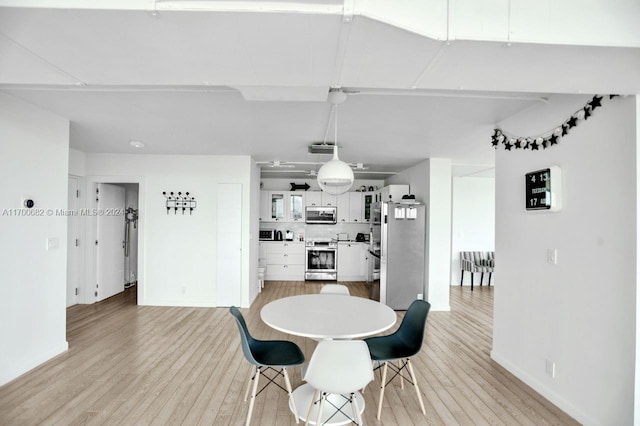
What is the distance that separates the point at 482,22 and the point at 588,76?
0.81m

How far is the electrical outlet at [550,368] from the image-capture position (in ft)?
8.43

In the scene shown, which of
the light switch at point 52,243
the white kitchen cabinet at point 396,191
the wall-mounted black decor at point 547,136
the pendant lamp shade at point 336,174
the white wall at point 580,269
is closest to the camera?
the white wall at point 580,269

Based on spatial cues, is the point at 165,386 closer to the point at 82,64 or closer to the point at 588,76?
the point at 82,64

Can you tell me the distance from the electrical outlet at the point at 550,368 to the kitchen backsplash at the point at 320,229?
5266mm

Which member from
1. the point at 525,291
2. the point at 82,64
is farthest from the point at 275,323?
the point at 525,291

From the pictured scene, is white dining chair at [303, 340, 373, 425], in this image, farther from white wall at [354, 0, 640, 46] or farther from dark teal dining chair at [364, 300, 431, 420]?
white wall at [354, 0, 640, 46]

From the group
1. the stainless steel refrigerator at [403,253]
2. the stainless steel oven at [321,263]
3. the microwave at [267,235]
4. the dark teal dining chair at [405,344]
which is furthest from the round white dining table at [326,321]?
the microwave at [267,235]

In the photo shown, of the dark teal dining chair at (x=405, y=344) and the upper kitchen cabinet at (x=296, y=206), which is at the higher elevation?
the upper kitchen cabinet at (x=296, y=206)

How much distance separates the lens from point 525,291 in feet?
9.65

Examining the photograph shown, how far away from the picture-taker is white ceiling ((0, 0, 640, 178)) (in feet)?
4.34

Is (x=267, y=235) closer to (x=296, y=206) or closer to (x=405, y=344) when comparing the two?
(x=296, y=206)

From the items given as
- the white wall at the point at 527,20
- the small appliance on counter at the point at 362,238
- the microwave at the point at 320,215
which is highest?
the white wall at the point at 527,20

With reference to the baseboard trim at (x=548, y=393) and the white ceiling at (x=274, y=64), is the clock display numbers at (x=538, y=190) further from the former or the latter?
the baseboard trim at (x=548, y=393)

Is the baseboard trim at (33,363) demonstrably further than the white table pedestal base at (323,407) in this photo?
Yes
